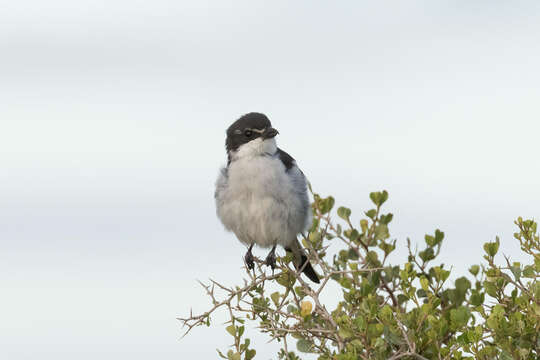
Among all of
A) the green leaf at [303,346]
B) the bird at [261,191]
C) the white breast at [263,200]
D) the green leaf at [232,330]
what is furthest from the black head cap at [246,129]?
the green leaf at [303,346]

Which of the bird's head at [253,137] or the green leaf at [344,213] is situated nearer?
the green leaf at [344,213]

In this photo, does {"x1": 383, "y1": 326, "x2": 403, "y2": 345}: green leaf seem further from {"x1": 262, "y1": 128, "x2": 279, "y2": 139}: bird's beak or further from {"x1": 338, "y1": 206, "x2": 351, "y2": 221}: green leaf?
{"x1": 262, "y1": 128, "x2": 279, "y2": 139}: bird's beak

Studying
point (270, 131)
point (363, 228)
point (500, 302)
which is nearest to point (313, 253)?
point (363, 228)

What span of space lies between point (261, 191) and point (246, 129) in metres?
0.81

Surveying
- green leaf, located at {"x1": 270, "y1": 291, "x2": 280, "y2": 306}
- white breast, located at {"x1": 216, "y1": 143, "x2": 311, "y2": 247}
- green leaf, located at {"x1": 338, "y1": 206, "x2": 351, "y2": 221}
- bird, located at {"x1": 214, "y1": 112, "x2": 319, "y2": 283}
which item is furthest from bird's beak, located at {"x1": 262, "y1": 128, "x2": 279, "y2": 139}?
green leaf, located at {"x1": 270, "y1": 291, "x2": 280, "y2": 306}

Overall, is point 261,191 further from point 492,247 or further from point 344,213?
point 492,247

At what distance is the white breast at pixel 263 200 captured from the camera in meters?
8.71

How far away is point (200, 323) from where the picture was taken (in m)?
6.84

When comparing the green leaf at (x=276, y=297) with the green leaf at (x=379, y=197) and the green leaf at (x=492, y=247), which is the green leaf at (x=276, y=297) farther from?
the green leaf at (x=492, y=247)

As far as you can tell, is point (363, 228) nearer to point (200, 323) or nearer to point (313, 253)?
point (313, 253)

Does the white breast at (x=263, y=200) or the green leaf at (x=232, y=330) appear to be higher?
the white breast at (x=263, y=200)

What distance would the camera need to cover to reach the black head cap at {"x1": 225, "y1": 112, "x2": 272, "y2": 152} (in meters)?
9.05

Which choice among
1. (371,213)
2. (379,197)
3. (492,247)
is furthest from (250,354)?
(492,247)

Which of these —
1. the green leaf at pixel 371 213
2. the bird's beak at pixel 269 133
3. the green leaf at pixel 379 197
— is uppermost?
the bird's beak at pixel 269 133
